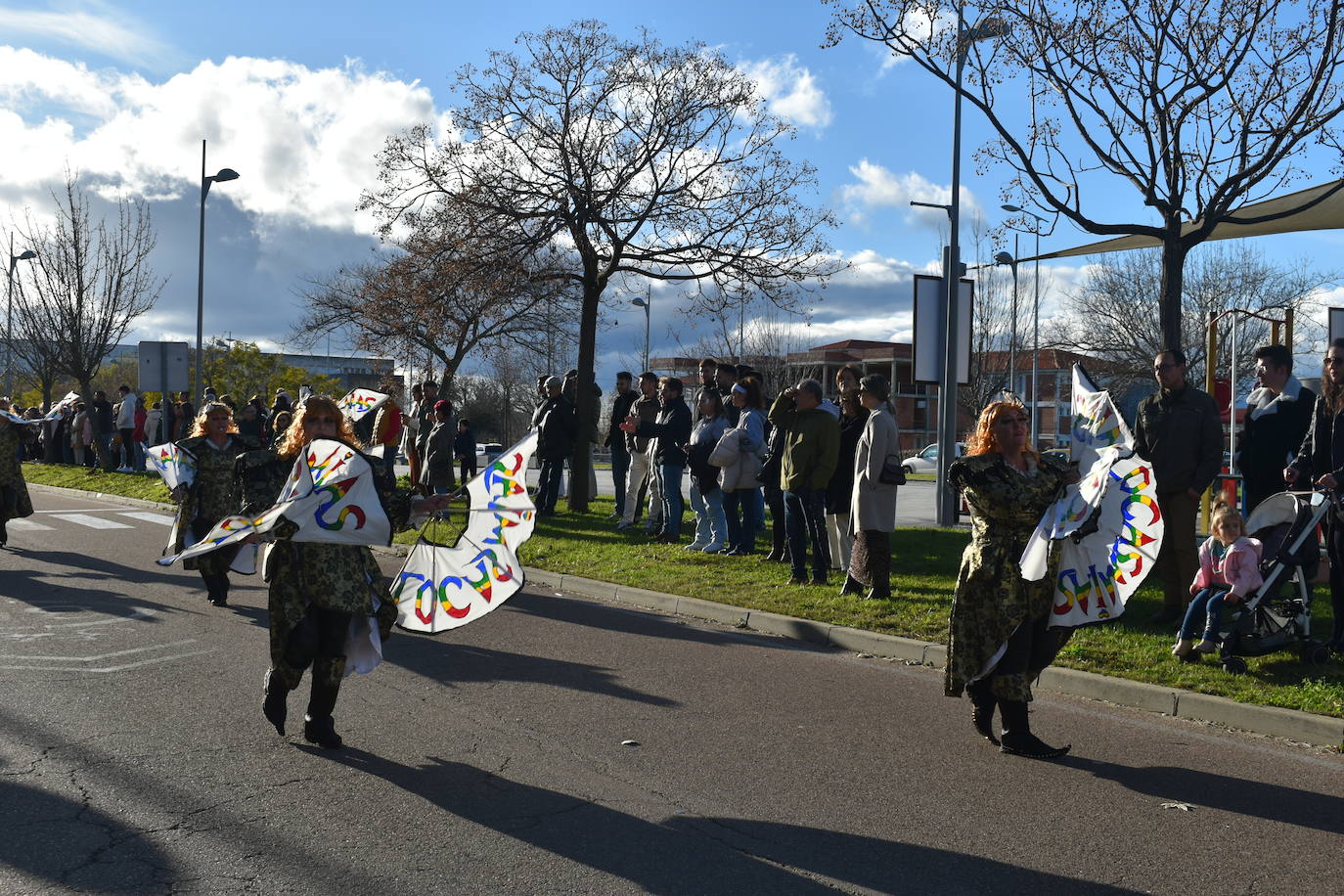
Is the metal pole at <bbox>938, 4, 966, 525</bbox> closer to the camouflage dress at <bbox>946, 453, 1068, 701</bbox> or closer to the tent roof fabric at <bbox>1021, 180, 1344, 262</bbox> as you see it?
the tent roof fabric at <bbox>1021, 180, 1344, 262</bbox>

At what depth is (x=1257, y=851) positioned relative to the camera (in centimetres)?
453

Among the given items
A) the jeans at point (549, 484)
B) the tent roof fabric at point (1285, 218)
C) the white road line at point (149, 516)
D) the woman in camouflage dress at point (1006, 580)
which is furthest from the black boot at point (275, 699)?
Answer: the white road line at point (149, 516)

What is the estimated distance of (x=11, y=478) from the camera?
13.6 metres

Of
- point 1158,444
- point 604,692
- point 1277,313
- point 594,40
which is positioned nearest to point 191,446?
point 604,692

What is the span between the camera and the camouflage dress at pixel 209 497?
9.80m

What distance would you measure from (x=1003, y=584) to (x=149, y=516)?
55.6 ft

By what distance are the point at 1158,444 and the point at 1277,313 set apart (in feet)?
123

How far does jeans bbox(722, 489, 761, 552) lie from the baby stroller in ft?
19.3

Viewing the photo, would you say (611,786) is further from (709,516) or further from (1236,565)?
(709,516)

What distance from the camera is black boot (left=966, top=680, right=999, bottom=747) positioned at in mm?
5938

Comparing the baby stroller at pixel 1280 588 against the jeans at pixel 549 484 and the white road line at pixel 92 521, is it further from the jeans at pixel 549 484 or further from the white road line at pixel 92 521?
the white road line at pixel 92 521

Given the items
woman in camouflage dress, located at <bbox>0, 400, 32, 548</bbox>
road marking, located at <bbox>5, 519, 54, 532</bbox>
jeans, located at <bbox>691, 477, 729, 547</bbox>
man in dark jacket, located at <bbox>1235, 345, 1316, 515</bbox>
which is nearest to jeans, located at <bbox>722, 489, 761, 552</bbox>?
jeans, located at <bbox>691, 477, 729, 547</bbox>

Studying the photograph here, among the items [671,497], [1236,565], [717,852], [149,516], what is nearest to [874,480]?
[1236,565]

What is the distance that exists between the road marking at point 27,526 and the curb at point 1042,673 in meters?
8.66
